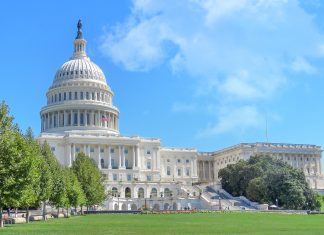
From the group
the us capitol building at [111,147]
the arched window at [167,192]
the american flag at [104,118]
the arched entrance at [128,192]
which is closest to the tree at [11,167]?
the us capitol building at [111,147]

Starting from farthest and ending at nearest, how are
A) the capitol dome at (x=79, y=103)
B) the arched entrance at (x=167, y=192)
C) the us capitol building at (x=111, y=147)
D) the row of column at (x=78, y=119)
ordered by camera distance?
the row of column at (x=78, y=119), the capitol dome at (x=79, y=103), the us capitol building at (x=111, y=147), the arched entrance at (x=167, y=192)

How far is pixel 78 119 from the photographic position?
592ft

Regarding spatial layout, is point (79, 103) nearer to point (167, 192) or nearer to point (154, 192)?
point (154, 192)

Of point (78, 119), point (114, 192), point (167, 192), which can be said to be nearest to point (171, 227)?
point (114, 192)

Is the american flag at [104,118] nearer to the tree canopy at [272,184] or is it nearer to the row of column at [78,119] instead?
the row of column at [78,119]

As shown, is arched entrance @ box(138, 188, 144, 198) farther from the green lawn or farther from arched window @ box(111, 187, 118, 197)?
the green lawn

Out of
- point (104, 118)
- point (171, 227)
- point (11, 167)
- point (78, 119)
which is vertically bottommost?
point (171, 227)

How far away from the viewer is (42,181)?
64.0 metres

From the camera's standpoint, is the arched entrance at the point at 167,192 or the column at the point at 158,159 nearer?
the arched entrance at the point at 167,192

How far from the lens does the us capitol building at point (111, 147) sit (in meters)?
162

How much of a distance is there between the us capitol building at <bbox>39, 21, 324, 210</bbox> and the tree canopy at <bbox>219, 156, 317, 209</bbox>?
567 inches

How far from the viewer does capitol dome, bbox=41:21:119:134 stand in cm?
18038

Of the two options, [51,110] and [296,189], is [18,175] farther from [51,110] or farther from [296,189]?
[51,110]

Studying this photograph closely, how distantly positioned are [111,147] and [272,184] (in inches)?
2460
